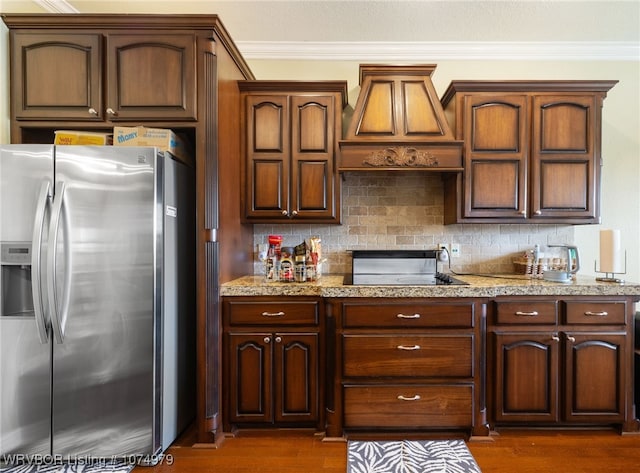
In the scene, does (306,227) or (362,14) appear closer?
(362,14)

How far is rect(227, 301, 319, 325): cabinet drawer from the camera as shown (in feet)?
6.59

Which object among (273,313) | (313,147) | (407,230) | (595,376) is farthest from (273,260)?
(595,376)

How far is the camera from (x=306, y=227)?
2.72m

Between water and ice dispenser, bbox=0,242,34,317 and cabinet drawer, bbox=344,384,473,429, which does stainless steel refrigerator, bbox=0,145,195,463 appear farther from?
cabinet drawer, bbox=344,384,473,429

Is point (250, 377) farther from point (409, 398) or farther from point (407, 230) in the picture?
point (407, 230)

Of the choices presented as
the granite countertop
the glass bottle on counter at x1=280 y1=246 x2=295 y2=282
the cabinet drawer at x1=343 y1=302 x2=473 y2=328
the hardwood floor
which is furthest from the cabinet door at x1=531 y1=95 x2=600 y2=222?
the glass bottle on counter at x1=280 y1=246 x2=295 y2=282

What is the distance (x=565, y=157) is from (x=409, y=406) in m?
2.03

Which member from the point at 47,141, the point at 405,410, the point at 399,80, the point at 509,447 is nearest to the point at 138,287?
the point at 47,141

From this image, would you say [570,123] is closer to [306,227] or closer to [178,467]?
[306,227]

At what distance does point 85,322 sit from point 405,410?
1850 mm

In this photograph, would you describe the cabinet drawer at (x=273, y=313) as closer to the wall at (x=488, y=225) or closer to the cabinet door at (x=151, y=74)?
the wall at (x=488, y=225)

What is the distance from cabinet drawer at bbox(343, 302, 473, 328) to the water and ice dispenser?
66.8 inches

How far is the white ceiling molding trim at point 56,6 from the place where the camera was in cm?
220

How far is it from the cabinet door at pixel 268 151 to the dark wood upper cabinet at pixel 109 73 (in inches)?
20.9
